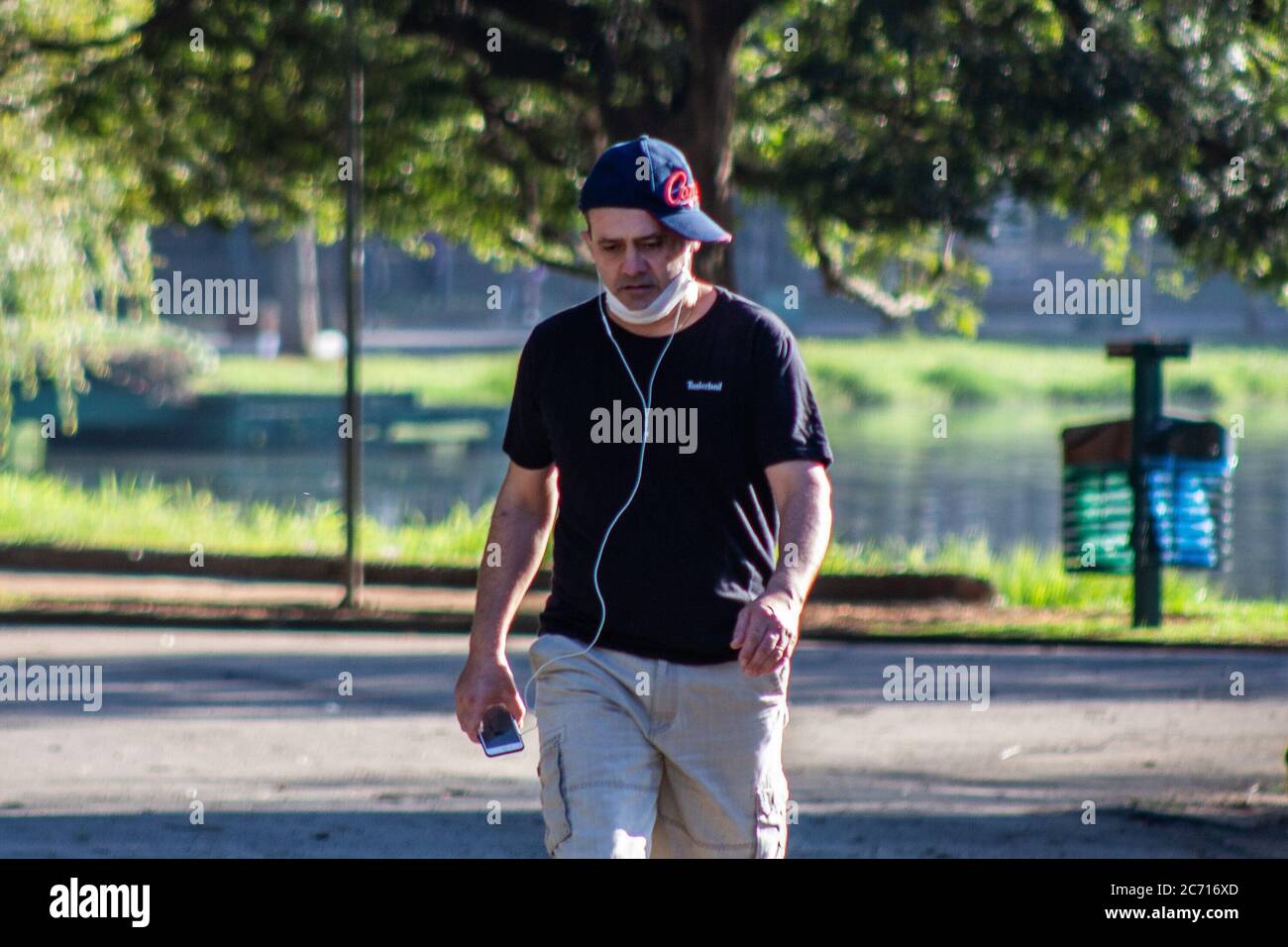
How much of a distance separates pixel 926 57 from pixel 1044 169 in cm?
125

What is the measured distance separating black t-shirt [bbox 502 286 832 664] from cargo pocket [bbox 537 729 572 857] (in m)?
0.23

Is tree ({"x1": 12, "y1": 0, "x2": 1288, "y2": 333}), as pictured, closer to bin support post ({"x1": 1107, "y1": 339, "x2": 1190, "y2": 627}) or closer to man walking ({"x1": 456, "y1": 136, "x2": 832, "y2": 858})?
bin support post ({"x1": 1107, "y1": 339, "x2": 1190, "y2": 627})

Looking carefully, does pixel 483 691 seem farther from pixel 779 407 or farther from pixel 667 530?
pixel 779 407

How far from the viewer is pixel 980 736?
326 inches

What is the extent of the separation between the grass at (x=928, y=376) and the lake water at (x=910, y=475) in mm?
1727

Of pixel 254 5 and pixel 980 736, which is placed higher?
pixel 254 5

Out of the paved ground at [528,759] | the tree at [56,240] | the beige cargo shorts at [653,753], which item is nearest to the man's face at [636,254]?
the beige cargo shorts at [653,753]

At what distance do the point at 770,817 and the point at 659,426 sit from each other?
82 centimetres

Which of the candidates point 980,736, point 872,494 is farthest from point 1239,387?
point 980,736

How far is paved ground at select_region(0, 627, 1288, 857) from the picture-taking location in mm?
6480

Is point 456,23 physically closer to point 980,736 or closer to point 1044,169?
point 1044,169

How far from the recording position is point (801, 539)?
3.91 meters
